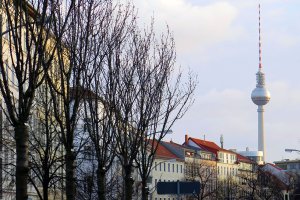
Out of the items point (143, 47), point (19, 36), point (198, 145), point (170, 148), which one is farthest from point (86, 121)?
point (198, 145)

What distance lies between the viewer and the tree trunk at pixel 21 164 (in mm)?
16750

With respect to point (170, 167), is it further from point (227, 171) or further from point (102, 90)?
point (102, 90)

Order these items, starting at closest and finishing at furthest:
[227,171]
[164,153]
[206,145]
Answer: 1. [164,153]
2. [206,145]
3. [227,171]

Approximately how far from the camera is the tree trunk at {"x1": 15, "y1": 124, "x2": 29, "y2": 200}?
1675cm

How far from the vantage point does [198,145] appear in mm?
159750

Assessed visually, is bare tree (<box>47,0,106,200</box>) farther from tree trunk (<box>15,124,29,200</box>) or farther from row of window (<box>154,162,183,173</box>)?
row of window (<box>154,162,183,173</box>)

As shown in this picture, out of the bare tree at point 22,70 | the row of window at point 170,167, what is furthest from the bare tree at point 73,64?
the row of window at point 170,167

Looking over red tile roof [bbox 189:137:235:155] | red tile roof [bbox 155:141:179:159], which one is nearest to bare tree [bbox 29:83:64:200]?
red tile roof [bbox 155:141:179:159]

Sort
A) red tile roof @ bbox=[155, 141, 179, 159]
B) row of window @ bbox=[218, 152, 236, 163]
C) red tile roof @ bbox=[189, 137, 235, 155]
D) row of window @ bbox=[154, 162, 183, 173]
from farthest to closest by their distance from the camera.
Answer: row of window @ bbox=[218, 152, 236, 163], red tile roof @ bbox=[189, 137, 235, 155], red tile roof @ bbox=[155, 141, 179, 159], row of window @ bbox=[154, 162, 183, 173]

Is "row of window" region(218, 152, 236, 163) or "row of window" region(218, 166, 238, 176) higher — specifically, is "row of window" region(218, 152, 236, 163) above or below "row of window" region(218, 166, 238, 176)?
above

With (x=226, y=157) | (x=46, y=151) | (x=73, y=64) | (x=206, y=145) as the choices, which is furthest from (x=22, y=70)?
(x=226, y=157)

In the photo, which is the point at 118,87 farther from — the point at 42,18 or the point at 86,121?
the point at 42,18

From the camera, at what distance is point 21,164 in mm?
16844

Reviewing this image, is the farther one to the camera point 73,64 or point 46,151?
point 46,151
